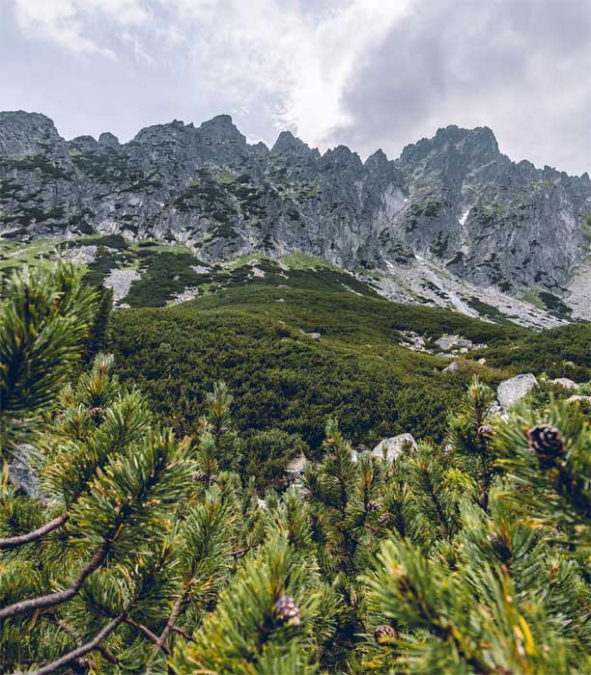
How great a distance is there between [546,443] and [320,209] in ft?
364

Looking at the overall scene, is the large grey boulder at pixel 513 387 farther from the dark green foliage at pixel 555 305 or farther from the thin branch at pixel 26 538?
the dark green foliage at pixel 555 305

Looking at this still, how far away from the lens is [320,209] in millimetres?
104625

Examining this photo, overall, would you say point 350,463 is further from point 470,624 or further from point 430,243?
point 430,243

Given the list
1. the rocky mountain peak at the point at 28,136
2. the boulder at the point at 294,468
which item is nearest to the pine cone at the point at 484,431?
the boulder at the point at 294,468

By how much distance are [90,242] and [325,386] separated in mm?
69166

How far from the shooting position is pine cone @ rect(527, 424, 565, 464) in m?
0.89

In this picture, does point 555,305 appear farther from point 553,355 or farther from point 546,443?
point 546,443

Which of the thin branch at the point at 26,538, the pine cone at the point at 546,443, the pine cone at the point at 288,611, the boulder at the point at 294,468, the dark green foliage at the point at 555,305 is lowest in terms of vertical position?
the boulder at the point at 294,468

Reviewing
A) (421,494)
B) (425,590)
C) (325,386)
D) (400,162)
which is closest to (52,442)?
(425,590)

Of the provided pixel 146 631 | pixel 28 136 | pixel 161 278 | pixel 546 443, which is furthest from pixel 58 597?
pixel 28 136

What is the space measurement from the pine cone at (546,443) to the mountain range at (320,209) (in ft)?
248

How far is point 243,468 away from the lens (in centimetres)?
1038

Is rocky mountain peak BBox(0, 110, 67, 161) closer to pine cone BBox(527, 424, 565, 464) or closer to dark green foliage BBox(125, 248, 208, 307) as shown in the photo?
dark green foliage BBox(125, 248, 208, 307)

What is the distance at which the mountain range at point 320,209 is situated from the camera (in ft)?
259
